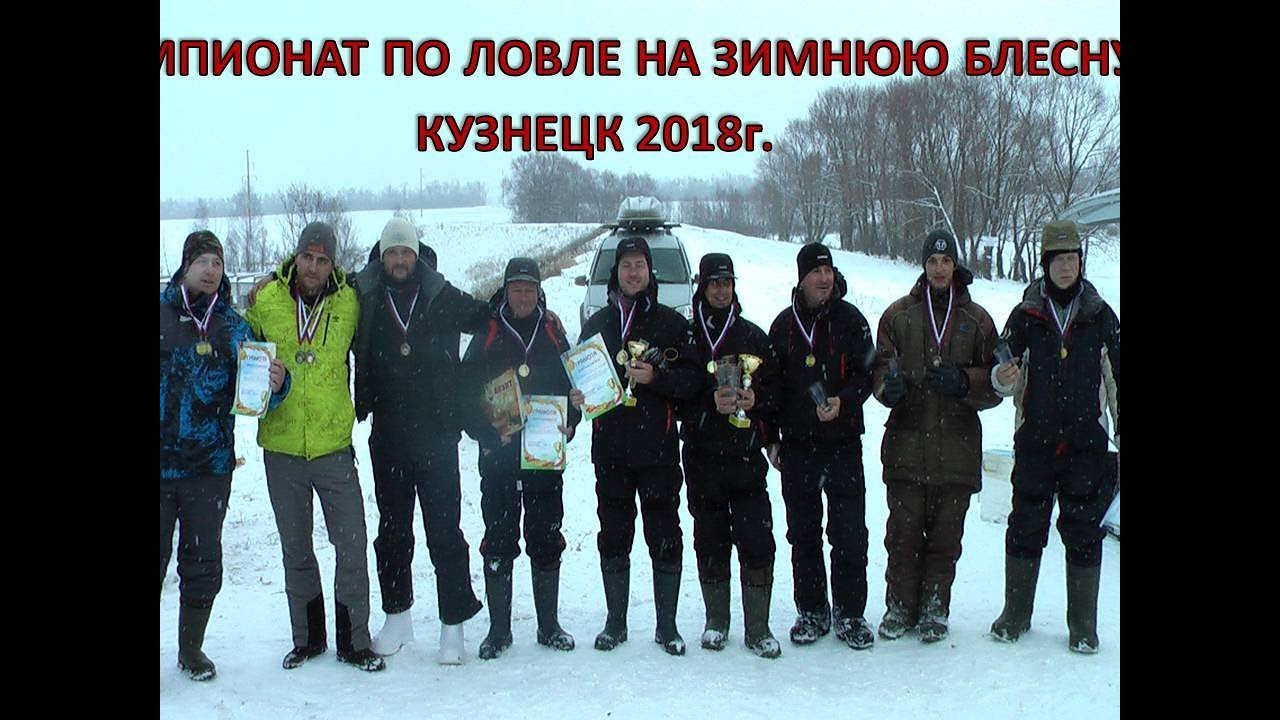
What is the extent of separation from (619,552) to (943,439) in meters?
1.88

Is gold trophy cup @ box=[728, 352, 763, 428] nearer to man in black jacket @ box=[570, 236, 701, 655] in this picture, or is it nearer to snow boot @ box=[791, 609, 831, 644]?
man in black jacket @ box=[570, 236, 701, 655]

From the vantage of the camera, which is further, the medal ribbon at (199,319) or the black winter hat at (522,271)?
the black winter hat at (522,271)

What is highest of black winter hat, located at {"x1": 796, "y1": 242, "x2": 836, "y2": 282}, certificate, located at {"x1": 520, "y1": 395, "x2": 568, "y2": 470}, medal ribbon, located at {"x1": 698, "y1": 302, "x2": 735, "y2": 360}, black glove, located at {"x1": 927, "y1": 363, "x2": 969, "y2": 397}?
black winter hat, located at {"x1": 796, "y1": 242, "x2": 836, "y2": 282}

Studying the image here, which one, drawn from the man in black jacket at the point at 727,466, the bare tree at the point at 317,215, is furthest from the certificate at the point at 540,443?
the bare tree at the point at 317,215

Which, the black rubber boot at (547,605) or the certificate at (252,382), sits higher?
the certificate at (252,382)

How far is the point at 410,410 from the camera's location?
15.6 ft

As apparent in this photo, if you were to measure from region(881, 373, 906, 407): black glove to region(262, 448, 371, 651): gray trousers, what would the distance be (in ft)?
9.32

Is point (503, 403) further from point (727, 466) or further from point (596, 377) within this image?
point (727, 466)

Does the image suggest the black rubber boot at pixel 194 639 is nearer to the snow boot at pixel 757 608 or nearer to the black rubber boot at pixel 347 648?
the black rubber boot at pixel 347 648

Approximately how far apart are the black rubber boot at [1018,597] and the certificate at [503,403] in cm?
279

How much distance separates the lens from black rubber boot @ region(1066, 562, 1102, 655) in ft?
15.6

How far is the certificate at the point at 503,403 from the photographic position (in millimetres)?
4785

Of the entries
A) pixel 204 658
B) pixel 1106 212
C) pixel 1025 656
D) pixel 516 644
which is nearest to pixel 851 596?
pixel 1025 656

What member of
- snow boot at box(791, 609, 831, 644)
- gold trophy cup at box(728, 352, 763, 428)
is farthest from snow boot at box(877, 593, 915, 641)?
gold trophy cup at box(728, 352, 763, 428)
